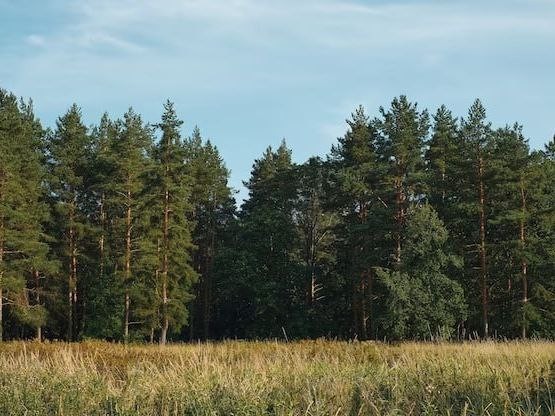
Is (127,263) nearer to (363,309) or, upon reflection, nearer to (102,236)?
(102,236)

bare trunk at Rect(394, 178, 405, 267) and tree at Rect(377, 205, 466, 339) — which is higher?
bare trunk at Rect(394, 178, 405, 267)

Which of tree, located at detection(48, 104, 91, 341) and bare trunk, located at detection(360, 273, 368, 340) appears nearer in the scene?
bare trunk, located at detection(360, 273, 368, 340)

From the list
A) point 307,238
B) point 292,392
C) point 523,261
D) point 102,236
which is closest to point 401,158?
point 523,261

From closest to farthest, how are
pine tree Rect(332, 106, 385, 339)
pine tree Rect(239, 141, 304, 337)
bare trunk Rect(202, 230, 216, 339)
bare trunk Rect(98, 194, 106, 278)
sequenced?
pine tree Rect(332, 106, 385, 339)
bare trunk Rect(98, 194, 106, 278)
pine tree Rect(239, 141, 304, 337)
bare trunk Rect(202, 230, 216, 339)

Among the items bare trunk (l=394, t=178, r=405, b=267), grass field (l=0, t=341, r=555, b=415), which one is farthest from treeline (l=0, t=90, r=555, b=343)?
grass field (l=0, t=341, r=555, b=415)

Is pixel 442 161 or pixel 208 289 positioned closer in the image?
pixel 442 161

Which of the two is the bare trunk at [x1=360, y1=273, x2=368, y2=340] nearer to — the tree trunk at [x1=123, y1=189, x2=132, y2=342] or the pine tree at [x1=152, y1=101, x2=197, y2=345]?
the pine tree at [x1=152, y1=101, x2=197, y2=345]

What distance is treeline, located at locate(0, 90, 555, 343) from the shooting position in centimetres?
3744

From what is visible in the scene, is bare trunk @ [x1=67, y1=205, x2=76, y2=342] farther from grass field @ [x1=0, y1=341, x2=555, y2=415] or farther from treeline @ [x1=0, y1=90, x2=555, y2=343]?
grass field @ [x1=0, y1=341, x2=555, y2=415]

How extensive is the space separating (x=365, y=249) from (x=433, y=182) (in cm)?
647

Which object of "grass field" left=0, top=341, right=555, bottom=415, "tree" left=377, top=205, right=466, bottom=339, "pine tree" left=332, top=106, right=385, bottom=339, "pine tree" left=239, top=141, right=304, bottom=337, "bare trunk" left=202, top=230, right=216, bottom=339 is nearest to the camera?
"grass field" left=0, top=341, right=555, bottom=415

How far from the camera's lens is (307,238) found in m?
53.4

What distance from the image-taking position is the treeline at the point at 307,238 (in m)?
37.4

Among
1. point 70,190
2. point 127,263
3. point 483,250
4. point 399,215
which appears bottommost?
point 127,263
